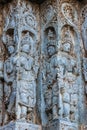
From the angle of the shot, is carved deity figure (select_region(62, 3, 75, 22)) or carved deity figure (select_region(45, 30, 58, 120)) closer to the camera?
carved deity figure (select_region(45, 30, 58, 120))

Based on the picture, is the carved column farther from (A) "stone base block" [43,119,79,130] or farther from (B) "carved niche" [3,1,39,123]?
(A) "stone base block" [43,119,79,130]

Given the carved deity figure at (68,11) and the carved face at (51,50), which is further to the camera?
the carved deity figure at (68,11)

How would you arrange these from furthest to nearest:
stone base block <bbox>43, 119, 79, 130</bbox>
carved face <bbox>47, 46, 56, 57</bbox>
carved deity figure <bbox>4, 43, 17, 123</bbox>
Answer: carved face <bbox>47, 46, 56, 57</bbox> < carved deity figure <bbox>4, 43, 17, 123</bbox> < stone base block <bbox>43, 119, 79, 130</bbox>

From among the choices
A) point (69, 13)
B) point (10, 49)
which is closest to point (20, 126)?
point (10, 49)

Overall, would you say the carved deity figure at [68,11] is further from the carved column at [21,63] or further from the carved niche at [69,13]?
the carved column at [21,63]

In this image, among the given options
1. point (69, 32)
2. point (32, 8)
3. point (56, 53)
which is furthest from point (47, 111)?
point (32, 8)

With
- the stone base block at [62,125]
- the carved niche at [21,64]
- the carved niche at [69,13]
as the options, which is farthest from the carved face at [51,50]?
the stone base block at [62,125]

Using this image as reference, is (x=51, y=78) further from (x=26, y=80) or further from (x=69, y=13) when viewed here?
(x=69, y=13)

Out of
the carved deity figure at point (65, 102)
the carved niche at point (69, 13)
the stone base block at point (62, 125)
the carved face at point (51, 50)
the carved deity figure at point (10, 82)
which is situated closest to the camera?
the stone base block at point (62, 125)

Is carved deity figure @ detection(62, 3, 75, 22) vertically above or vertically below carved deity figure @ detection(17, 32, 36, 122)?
above

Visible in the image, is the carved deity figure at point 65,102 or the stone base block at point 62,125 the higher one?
the carved deity figure at point 65,102

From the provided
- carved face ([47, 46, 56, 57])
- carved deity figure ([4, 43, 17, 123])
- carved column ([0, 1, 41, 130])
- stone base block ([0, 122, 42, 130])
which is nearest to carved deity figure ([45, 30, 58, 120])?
carved face ([47, 46, 56, 57])

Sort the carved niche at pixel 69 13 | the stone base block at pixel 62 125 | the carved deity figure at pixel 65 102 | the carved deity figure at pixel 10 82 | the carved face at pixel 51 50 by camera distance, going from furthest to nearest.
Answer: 1. the carved niche at pixel 69 13
2. the carved face at pixel 51 50
3. the carved deity figure at pixel 10 82
4. the carved deity figure at pixel 65 102
5. the stone base block at pixel 62 125

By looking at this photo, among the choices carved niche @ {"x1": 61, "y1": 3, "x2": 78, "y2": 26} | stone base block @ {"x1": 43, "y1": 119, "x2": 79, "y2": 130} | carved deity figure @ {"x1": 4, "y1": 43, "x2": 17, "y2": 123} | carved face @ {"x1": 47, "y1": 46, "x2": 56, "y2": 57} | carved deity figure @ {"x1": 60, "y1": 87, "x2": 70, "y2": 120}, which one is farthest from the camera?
carved niche @ {"x1": 61, "y1": 3, "x2": 78, "y2": 26}
